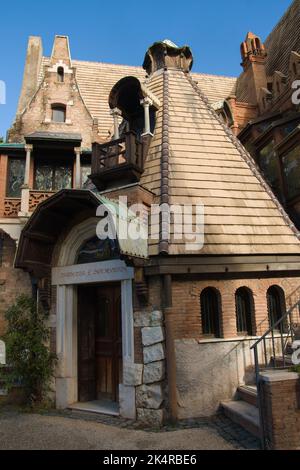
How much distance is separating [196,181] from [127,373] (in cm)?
494

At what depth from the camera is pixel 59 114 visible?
13188 millimetres

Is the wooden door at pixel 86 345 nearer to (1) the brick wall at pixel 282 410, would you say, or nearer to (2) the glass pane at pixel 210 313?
(2) the glass pane at pixel 210 313

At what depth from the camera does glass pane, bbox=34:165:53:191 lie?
10961 mm

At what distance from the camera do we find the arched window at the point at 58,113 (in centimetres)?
1309

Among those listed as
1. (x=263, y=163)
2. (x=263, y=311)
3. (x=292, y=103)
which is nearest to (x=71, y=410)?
(x=263, y=311)

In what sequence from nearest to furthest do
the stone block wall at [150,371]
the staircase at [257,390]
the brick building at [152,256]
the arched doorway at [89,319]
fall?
1. the staircase at [257,390]
2. the stone block wall at [150,371]
3. the brick building at [152,256]
4. the arched doorway at [89,319]

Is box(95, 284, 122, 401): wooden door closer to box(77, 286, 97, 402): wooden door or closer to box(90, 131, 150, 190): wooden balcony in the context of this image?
box(77, 286, 97, 402): wooden door

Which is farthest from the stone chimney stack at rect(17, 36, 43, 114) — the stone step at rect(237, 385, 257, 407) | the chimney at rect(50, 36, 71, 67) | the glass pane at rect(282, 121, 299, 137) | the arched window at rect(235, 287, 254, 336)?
the stone step at rect(237, 385, 257, 407)


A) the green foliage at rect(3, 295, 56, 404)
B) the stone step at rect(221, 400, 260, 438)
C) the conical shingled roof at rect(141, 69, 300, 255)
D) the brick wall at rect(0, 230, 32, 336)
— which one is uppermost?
the conical shingled roof at rect(141, 69, 300, 255)

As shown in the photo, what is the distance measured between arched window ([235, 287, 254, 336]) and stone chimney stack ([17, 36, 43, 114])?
1231cm

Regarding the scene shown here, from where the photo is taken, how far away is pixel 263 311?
7.70 meters

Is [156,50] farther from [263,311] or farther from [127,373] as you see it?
[127,373]

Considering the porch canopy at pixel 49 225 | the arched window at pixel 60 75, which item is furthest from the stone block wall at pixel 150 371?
the arched window at pixel 60 75

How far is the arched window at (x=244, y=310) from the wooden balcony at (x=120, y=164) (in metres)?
4.00
